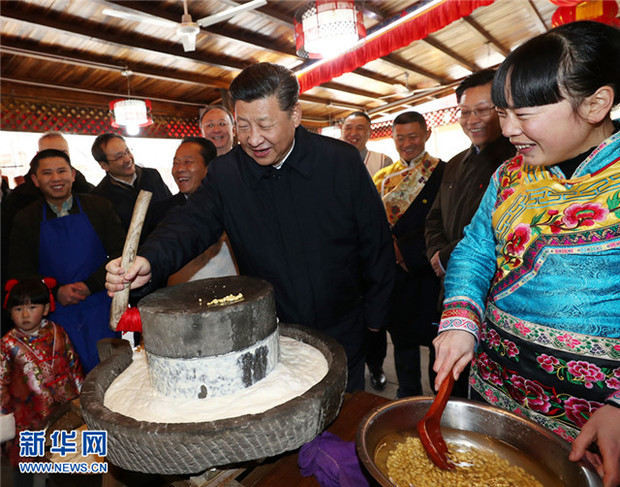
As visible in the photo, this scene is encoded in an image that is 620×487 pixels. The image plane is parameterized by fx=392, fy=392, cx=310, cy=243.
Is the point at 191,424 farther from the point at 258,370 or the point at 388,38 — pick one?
the point at 388,38

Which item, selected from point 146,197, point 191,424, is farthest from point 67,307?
point 191,424

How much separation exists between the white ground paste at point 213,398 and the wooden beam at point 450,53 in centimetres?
726

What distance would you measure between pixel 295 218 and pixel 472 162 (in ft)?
3.63

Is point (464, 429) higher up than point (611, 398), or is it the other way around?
point (611, 398)

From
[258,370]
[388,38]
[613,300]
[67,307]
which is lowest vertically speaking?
[67,307]

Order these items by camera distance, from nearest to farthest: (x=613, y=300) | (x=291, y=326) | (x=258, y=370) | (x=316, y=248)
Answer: (x=613, y=300) → (x=258, y=370) → (x=291, y=326) → (x=316, y=248)

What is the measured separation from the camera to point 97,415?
3.19ft

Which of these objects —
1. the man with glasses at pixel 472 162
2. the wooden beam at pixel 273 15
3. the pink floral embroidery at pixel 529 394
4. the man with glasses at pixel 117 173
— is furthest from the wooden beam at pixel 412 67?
the pink floral embroidery at pixel 529 394

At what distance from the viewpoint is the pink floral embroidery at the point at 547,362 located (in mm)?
1057

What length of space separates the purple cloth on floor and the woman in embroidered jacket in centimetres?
32

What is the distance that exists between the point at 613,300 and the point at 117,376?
1.48 m

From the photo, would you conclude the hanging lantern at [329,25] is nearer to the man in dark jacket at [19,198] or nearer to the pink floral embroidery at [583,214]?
the man in dark jacket at [19,198]

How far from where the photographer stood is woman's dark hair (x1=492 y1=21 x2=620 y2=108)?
3.07ft

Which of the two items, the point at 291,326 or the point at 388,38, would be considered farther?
the point at 388,38
